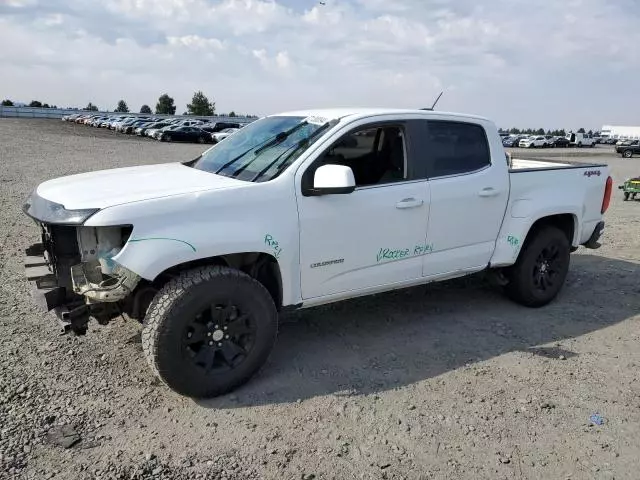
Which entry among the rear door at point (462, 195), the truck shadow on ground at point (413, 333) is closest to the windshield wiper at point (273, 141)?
the rear door at point (462, 195)

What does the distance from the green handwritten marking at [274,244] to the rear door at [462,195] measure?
1.41 metres

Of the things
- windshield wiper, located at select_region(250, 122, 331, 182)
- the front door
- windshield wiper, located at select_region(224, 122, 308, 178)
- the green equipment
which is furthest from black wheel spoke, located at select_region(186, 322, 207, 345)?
the green equipment

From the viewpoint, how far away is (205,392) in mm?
3600

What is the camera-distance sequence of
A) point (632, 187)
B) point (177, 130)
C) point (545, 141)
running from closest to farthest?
point (632, 187), point (177, 130), point (545, 141)

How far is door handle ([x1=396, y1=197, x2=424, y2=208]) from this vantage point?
14.2ft

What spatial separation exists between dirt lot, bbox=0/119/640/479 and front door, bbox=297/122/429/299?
26.4 inches

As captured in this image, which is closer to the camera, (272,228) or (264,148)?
(272,228)

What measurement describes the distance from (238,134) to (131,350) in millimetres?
2063

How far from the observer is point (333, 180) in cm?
374

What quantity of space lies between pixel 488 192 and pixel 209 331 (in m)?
2.74

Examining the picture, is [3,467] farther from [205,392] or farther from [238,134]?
[238,134]

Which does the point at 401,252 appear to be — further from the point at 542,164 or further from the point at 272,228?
the point at 542,164

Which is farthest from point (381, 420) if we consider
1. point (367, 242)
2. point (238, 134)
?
point (238, 134)

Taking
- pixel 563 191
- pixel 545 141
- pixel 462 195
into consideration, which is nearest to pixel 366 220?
pixel 462 195
